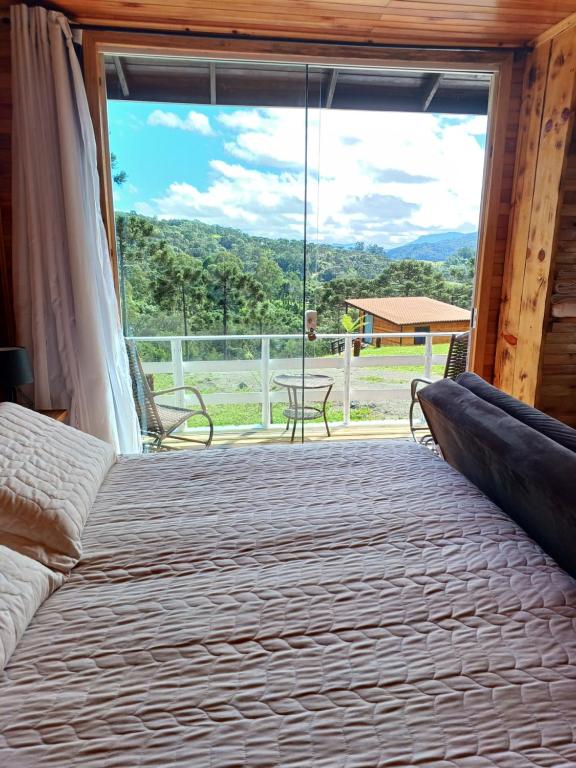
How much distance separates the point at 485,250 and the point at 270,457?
7.21 feet

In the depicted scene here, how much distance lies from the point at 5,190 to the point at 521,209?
9.78 ft

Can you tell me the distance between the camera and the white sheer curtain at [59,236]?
2.52m

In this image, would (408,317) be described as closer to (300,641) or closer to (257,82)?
(257,82)

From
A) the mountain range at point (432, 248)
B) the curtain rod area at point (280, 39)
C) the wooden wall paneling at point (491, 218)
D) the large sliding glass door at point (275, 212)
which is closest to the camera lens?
the curtain rod area at point (280, 39)

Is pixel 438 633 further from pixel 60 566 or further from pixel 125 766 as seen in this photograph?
pixel 60 566

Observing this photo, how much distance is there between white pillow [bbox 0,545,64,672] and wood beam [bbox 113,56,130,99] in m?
2.68

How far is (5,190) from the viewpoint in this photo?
8.97ft

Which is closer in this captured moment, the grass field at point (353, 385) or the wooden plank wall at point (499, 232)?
the wooden plank wall at point (499, 232)

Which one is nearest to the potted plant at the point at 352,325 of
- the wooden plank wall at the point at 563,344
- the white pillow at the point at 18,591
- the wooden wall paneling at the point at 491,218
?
the wooden wall paneling at the point at 491,218

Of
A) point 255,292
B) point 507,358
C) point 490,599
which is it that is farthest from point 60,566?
point 507,358

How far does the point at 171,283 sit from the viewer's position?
124 inches

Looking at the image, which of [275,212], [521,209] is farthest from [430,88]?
[275,212]

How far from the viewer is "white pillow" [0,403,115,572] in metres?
1.32

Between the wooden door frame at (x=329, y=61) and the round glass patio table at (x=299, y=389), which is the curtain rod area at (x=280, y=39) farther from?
the round glass patio table at (x=299, y=389)
